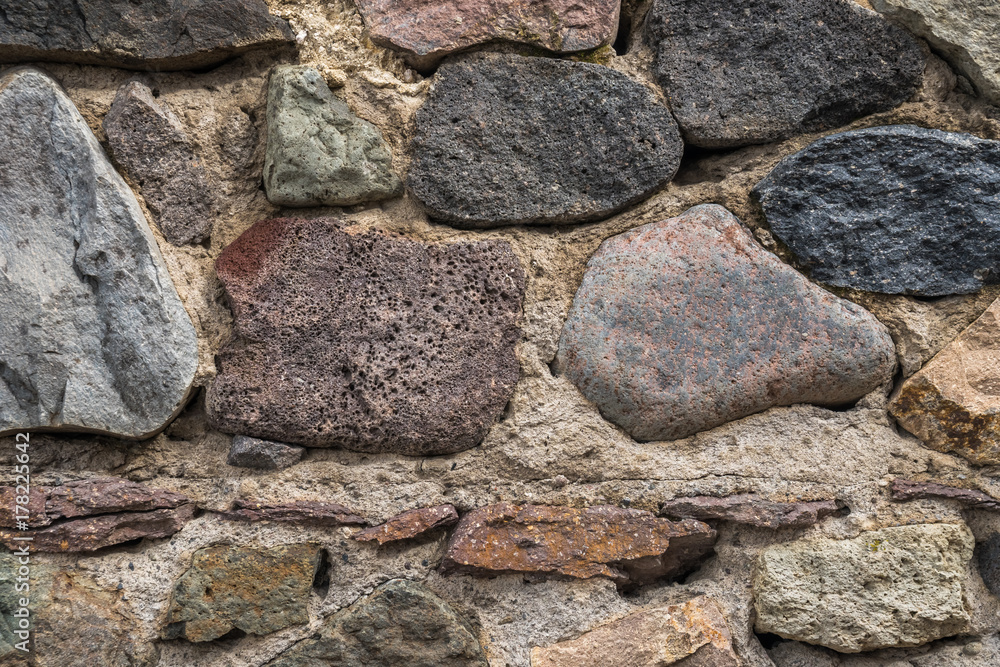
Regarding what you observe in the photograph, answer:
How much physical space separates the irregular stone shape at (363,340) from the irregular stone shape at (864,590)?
46 centimetres

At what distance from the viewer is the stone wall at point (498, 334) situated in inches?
38.1

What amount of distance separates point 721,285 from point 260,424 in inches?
25.9

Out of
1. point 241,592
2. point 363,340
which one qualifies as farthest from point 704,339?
point 241,592

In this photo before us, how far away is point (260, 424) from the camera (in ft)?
3.26

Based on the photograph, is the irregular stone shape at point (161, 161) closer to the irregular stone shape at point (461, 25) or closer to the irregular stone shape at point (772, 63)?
the irregular stone shape at point (461, 25)

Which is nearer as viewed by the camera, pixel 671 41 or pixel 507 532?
pixel 507 532

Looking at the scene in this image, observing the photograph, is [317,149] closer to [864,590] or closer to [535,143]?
[535,143]

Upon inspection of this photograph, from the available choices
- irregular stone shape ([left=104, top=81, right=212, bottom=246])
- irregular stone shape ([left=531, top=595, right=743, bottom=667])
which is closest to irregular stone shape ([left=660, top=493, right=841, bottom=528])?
irregular stone shape ([left=531, top=595, right=743, bottom=667])

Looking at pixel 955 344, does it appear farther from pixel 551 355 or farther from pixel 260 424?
pixel 260 424

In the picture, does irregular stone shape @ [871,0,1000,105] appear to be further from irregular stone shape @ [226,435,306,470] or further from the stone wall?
irregular stone shape @ [226,435,306,470]

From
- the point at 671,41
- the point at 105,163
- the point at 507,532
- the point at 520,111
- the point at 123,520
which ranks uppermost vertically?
the point at 671,41

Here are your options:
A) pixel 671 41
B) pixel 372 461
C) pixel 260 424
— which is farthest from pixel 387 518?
pixel 671 41

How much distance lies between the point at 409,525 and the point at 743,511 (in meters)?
0.45

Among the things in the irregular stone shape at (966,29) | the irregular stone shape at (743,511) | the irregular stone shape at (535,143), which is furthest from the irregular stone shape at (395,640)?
the irregular stone shape at (966,29)
